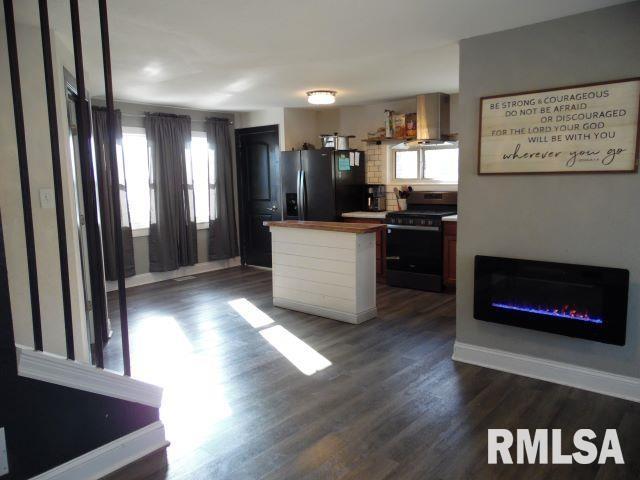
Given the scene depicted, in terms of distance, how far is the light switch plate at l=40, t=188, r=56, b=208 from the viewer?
2.85 metres

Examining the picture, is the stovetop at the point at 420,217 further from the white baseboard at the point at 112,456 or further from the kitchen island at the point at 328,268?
the white baseboard at the point at 112,456

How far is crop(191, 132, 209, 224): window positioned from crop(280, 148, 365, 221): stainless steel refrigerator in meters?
1.13

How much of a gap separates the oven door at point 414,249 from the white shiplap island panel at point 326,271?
115 centimetres

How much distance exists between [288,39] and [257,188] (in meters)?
3.87

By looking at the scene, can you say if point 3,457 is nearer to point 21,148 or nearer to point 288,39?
point 21,148

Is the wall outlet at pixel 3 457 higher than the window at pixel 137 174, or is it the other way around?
the window at pixel 137 174

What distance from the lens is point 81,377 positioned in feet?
6.75

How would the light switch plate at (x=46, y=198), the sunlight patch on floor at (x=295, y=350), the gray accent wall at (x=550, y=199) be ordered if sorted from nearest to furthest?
the gray accent wall at (x=550, y=199)
the light switch plate at (x=46, y=198)
the sunlight patch on floor at (x=295, y=350)

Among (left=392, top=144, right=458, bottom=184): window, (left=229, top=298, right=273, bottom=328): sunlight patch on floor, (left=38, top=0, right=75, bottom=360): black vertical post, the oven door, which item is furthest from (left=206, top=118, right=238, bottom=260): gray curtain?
(left=38, top=0, right=75, bottom=360): black vertical post

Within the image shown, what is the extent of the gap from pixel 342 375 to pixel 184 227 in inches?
153

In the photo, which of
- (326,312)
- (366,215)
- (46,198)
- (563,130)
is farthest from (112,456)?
(366,215)

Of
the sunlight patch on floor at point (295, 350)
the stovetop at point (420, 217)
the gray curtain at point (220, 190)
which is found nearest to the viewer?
the sunlight patch on floor at point (295, 350)

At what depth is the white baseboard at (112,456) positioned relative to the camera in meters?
2.04

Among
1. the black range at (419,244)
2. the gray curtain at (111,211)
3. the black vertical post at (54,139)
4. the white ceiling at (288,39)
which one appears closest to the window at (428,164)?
the black range at (419,244)
